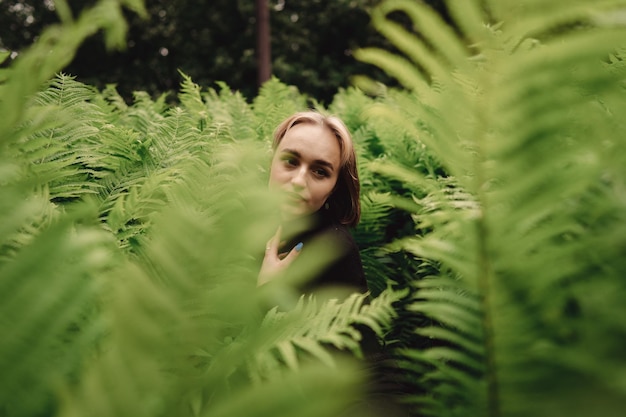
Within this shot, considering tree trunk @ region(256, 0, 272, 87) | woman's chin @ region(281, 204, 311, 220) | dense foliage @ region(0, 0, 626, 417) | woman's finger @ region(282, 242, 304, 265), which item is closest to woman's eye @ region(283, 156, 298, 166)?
woman's chin @ region(281, 204, 311, 220)

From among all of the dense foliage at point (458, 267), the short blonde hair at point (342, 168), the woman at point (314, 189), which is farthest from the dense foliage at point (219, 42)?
the dense foliage at point (458, 267)

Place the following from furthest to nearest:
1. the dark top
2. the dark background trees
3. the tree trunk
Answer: the dark background trees < the tree trunk < the dark top

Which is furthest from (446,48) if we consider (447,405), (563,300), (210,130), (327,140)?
A: (210,130)

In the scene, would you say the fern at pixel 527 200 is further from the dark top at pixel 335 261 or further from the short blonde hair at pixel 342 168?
the short blonde hair at pixel 342 168

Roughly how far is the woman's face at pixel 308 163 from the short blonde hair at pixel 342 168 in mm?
59

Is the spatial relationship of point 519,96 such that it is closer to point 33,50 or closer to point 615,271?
point 615,271

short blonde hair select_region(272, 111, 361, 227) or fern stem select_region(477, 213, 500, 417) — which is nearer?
fern stem select_region(477, 213, 500, 417)

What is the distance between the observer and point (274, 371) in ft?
2.01

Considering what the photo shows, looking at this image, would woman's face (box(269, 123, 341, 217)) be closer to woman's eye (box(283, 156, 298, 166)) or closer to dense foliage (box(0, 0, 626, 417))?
woman's eye (box(283, 156, 298, 166))

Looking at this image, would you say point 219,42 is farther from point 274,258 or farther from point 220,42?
point 274,258

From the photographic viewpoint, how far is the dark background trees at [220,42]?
1644cm

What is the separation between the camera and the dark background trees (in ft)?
53.9

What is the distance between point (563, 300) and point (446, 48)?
0.85ft

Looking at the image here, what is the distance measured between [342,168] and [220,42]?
17892 millimetres
